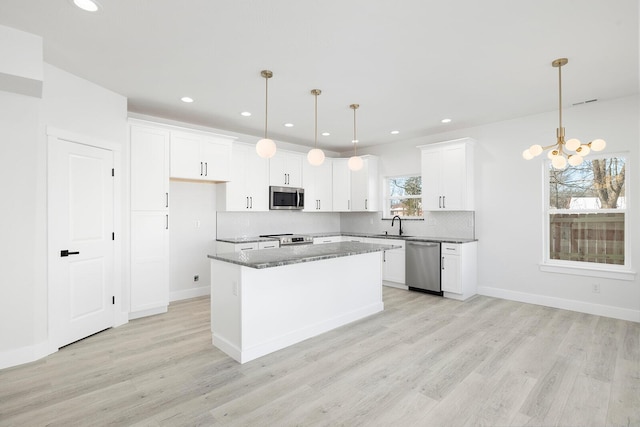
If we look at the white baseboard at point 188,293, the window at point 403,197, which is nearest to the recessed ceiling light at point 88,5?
the white baseboard at point 188,293

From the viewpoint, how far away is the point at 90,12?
2295 millimetres

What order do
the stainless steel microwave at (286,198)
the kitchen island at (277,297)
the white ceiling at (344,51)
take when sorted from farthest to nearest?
the stainless steel microwave at (286,198), the kitchen island at (277,297), the white ceiling at (344,51)

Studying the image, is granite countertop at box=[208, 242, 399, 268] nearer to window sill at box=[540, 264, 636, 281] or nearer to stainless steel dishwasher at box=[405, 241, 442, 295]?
stainless steel dishwasher at box=[405, 241, 442, 295]

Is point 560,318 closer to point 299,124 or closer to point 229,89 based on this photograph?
point 299,124

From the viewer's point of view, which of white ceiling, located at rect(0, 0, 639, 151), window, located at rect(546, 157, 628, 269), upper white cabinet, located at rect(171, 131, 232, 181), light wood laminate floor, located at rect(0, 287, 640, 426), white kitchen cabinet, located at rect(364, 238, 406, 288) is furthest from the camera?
white kitchen cabinet, located at rect(364, 238, 406, 288)

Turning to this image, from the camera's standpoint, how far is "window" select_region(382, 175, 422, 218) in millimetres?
6270

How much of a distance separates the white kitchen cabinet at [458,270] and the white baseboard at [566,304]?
1.13 feet

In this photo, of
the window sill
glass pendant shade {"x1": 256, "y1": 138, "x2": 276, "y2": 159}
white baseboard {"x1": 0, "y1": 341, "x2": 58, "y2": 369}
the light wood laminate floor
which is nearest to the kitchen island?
the light wood laminate floor

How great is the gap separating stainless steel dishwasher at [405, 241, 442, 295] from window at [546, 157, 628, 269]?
5.14ft

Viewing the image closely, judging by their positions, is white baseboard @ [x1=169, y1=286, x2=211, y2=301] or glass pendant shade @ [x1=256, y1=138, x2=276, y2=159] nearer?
glass pendant shade @ [x1=256, y1=138, x2=276, y2=159]

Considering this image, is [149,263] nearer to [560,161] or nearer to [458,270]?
[458,270]

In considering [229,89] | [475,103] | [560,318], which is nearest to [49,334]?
[229,89]

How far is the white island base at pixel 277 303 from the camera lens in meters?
2.98

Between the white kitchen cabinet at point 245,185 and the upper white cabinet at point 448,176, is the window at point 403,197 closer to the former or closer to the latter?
the upper white cabinet at point 448,176
